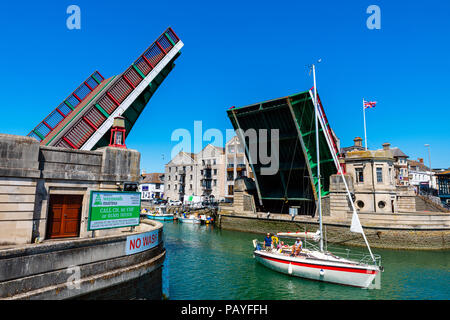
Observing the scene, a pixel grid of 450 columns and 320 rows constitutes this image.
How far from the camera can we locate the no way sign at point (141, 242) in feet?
44.8

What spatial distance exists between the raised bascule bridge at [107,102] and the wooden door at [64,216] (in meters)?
6.02

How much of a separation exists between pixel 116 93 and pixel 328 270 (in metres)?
20.1

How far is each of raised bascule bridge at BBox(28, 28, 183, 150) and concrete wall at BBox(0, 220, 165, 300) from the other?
360 inches

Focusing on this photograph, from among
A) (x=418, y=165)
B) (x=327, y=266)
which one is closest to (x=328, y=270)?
(x=327, y=266)

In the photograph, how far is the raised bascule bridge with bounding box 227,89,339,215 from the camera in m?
29.4

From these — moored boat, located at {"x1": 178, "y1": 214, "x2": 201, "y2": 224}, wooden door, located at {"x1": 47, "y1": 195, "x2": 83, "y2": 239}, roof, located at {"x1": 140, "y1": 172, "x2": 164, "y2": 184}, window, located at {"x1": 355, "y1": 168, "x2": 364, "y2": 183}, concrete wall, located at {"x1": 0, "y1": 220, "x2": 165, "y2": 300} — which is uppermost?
roof, located at {"x1": 140, "y1": 172, "x2": 164, "y2": 184}

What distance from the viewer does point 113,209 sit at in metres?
14.1

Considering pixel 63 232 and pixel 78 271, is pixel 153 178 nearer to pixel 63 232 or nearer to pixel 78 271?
pixel 63 232

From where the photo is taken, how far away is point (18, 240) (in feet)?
37.7

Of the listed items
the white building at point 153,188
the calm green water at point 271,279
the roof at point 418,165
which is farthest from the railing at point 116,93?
the roof at point 418,165

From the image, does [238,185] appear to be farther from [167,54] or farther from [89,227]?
[89,227]

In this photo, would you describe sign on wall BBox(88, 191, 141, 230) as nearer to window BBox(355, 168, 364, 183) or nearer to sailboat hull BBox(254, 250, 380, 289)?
sailboat hull BBox(254, 250, 380, 289)

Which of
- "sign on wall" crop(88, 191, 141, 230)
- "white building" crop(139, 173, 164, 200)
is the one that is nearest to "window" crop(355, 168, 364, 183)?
"sign on wall" crop(88, 191, 141, 230)
